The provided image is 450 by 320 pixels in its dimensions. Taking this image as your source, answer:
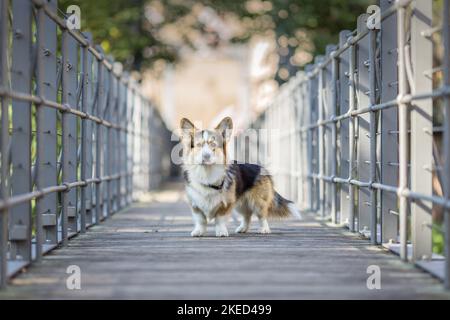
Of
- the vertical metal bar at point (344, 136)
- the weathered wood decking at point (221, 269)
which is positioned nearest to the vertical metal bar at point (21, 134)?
the weathered wood decking at point (221, 269)

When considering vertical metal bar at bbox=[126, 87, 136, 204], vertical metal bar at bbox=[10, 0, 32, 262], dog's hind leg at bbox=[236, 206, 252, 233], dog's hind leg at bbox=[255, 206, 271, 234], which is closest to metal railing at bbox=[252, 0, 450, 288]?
dog's hind leg at bbox=[255, 206, 271, 234]

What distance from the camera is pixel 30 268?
5.04 metres

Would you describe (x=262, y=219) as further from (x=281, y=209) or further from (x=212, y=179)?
(x=212, y=179)

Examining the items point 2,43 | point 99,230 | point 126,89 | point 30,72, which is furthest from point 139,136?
point 2,43

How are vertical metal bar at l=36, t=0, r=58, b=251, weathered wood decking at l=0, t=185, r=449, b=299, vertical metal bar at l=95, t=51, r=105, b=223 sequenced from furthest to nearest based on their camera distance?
vertical metal bar at l=95, t=51, r=105, b=223 → vertical metal bar at l=36, t=0, r=58, b=251 → weathered wood decking at l=0, t=185, r=449, b=299

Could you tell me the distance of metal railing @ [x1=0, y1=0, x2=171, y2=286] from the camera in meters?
5.03

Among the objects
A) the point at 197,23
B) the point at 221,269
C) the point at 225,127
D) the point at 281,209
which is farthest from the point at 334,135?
the point at 197,23

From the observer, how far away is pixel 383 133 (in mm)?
6371

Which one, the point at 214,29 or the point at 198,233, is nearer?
the point at 198,233

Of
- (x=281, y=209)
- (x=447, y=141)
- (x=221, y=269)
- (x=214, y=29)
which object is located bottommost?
(x=221, y=269)

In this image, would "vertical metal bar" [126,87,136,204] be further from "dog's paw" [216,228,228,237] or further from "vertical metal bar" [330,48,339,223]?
"dog's paw" [216,228,228,237]

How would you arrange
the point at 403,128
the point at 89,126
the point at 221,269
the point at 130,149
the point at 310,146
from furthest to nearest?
the point at 130,149, the point at 310,146, the point at 89,126, the point at 403,128, the point at 221,269

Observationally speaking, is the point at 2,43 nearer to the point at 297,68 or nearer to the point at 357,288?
the point at 357,288

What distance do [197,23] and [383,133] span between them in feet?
65.6
